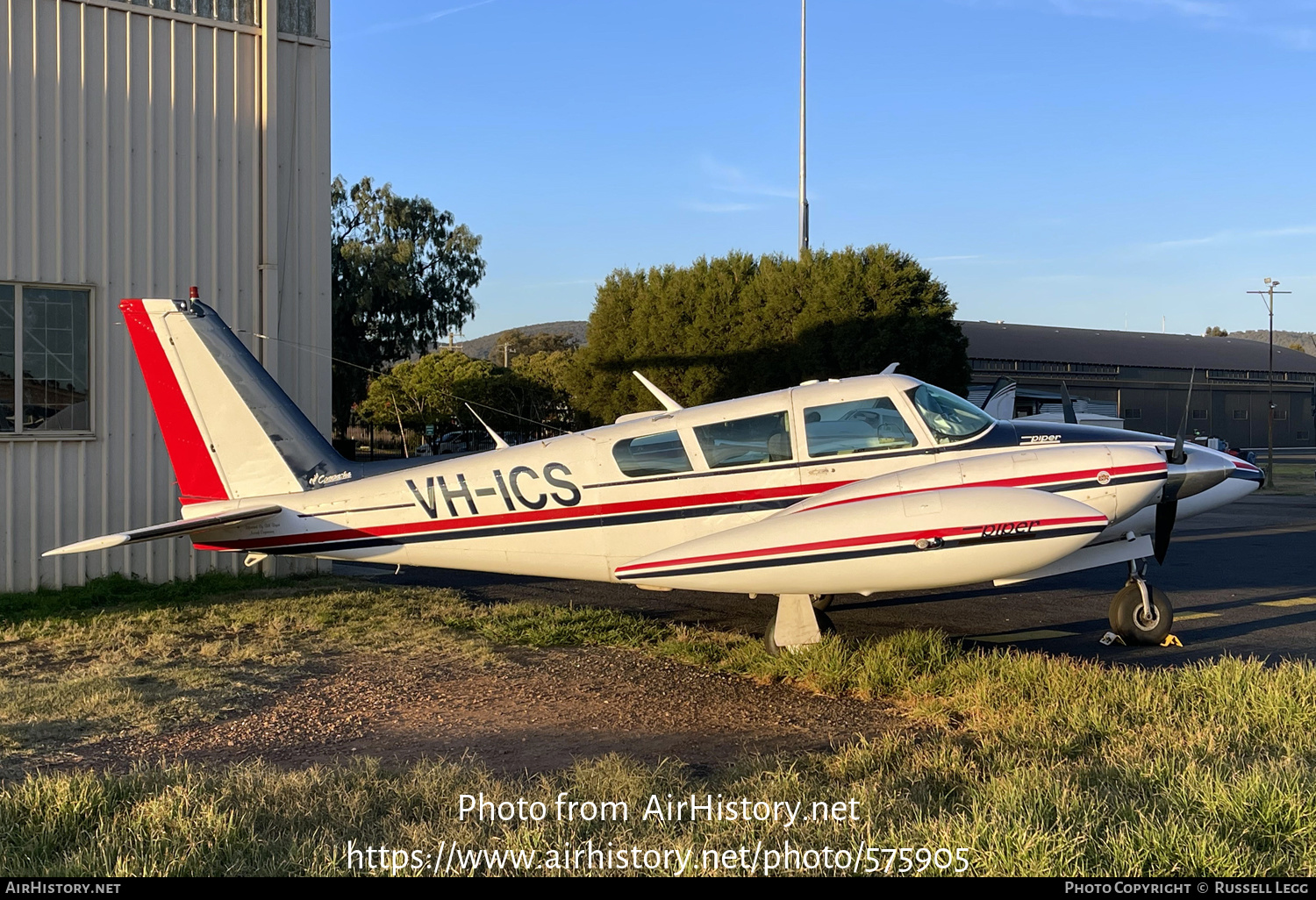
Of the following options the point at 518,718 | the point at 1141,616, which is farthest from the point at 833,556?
the point at 1141,616

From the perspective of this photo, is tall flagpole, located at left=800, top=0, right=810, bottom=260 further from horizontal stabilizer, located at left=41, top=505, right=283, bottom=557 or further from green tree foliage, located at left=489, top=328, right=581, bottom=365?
green tree foliage, located at left=489, top=328, right=581, bottom=365

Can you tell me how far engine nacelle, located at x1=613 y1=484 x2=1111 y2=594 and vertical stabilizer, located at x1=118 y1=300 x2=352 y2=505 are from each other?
390cm

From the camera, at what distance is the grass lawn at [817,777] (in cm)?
440

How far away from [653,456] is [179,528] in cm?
417

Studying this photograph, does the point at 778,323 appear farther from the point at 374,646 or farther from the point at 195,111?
the point at 374,646

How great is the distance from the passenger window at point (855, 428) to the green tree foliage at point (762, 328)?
61.6 ft

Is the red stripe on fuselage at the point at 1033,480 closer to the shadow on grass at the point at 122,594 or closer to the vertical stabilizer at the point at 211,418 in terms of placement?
the vertical stabilizer at the point at 211,418

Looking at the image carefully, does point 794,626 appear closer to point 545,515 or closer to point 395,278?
point 545,515

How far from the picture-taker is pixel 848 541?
311 inches

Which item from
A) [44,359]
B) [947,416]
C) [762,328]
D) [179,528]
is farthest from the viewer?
[762,328]

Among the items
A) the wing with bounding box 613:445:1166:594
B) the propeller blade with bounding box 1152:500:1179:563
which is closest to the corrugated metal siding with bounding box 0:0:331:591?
the wing with bounding box 613:445:1166:594

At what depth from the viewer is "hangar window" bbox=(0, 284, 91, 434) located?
11938mm

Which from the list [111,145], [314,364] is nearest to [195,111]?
[111,145]

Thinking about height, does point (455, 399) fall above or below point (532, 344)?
below
